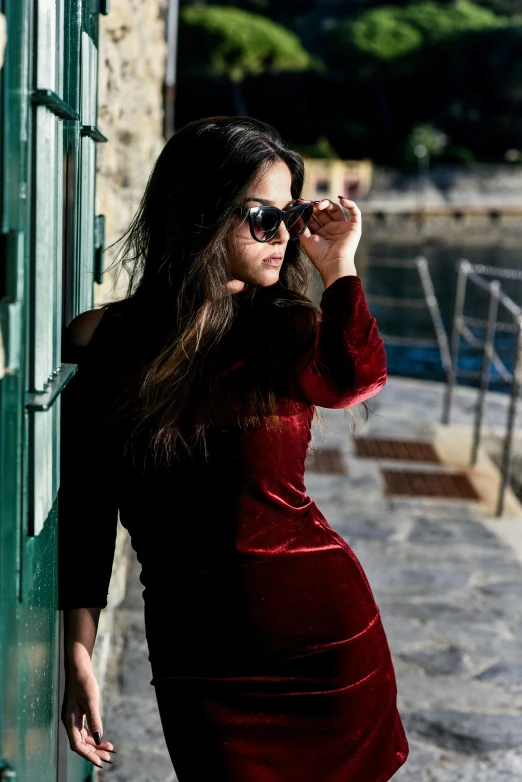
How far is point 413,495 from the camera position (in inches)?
234

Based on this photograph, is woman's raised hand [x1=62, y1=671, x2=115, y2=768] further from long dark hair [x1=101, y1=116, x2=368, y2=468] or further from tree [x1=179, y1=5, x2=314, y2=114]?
tree [x1=179, y1=5, x2=314, y2=114]

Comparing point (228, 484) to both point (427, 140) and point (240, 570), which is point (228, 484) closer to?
point (240, 570)

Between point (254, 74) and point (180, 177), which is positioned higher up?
point (254, 74)

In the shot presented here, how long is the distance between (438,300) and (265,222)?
30.9 meters

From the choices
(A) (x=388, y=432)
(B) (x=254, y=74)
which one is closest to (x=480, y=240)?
(B) (x=254, y=74)

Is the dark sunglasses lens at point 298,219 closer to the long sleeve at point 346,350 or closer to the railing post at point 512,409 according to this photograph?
the long sleeve at point 346,350

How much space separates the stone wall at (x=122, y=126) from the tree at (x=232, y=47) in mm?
→ 53801

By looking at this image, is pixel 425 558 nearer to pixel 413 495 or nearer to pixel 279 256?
pixel 413 495

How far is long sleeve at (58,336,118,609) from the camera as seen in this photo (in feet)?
5.11

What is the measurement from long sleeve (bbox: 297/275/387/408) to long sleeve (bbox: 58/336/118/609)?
13.1 inches

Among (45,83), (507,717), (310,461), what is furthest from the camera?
(310,461)

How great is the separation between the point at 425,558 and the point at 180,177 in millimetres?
3594

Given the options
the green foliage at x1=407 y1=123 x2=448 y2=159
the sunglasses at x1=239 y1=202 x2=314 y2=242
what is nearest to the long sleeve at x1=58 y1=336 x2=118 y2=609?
the sunglasses at x1=239 y1=202 x2=314 y2=242

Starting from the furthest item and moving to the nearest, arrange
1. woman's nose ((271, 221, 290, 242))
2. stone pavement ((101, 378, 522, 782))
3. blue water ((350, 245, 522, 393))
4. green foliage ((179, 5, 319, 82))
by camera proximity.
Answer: green foliage ((179, 5, 319, 82))
blue water ((350, 245, 522, 393))
stone pavement ((101, 378, 522, 782))
woman's nose ((271, 221, 290, 242))
